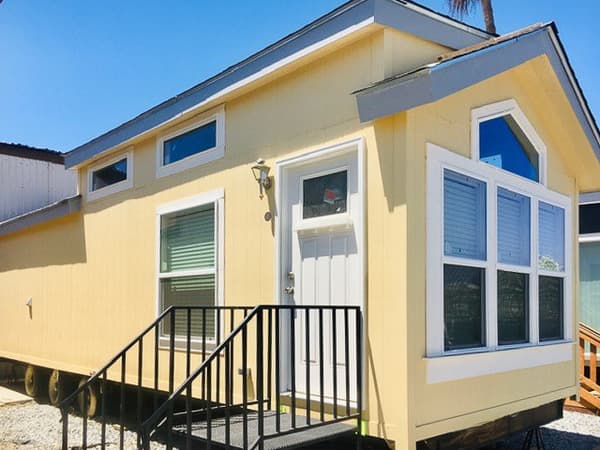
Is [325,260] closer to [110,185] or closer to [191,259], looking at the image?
[191,259]

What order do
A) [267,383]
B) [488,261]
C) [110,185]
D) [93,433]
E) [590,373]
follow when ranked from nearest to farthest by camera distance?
[267,383]
[488,261]
[93,433]
[110,185]
[590,373]

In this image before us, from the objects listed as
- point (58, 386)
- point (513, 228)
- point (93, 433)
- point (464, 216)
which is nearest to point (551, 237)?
point (513, 228)

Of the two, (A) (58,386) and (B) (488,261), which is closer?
(B) (488,261)

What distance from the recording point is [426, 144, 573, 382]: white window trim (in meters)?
3.97

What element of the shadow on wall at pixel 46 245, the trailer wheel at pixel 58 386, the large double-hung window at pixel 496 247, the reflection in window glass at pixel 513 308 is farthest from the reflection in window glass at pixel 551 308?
the trailer wheel at pixel 58 386

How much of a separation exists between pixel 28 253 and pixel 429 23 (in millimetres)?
7423

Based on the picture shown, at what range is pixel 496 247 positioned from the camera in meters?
4.63

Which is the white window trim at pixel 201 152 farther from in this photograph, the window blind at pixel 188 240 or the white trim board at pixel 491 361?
the white trim board at pixel 491 361

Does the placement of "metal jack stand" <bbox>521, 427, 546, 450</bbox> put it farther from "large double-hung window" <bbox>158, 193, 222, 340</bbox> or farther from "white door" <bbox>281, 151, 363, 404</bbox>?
"large double-hung window" <bbox>158, 193, 222, 340</bbox>

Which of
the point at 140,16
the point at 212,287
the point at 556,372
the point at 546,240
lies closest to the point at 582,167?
the point at 546,240

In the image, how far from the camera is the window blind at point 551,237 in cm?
544

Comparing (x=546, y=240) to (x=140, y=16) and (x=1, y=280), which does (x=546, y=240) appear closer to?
(x=140, y=16)

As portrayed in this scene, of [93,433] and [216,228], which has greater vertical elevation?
[216,228]

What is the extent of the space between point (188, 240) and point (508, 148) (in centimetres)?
303
